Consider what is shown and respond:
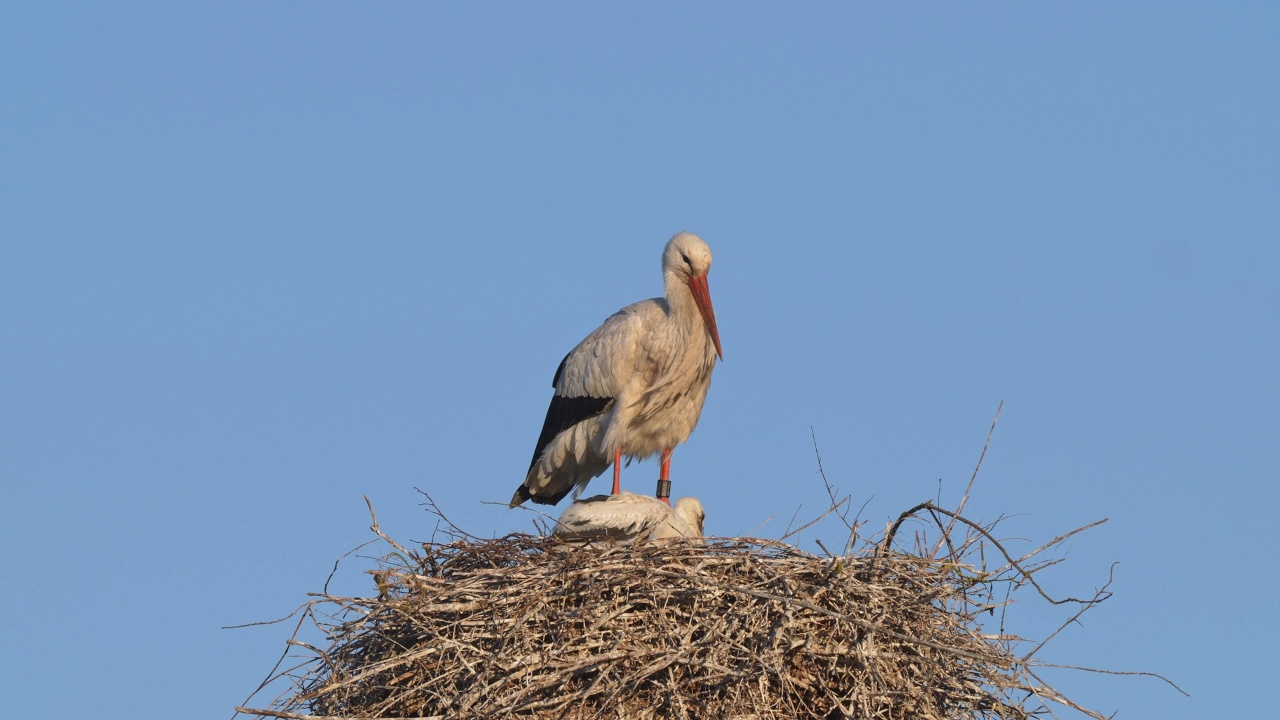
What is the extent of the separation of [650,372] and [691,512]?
1663 mm

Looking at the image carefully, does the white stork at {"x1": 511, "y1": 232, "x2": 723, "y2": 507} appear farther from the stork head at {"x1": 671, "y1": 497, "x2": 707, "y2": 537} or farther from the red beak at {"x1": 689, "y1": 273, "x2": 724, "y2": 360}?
the stork head at {"x1": 671, "y1": 497, "x2": 707, "y2": 537}

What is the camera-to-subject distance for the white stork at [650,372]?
413 inches

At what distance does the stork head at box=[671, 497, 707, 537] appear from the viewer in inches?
353

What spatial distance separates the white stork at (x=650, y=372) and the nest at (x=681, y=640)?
9.29 feet

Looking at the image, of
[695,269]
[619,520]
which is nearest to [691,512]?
[619,520]

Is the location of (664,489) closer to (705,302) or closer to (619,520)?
(705,302)

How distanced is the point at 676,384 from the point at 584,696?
12.8 ft

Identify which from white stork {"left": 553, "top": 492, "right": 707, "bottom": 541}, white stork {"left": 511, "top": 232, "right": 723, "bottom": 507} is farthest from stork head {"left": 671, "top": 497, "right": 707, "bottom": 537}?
white stork {"left": 511, "top": 232, "right": 723, "bottom": 507}

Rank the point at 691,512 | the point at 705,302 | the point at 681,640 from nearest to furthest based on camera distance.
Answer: the point at 681,640, the point at 691,512, the point at 705,302

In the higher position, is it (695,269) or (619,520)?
(695,269)

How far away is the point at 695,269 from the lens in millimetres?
10500

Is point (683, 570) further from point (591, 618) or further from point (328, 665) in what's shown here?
point (328, 665)

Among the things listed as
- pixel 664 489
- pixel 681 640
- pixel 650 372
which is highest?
pixel 650 372

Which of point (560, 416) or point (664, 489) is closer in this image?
point (664, 489)
